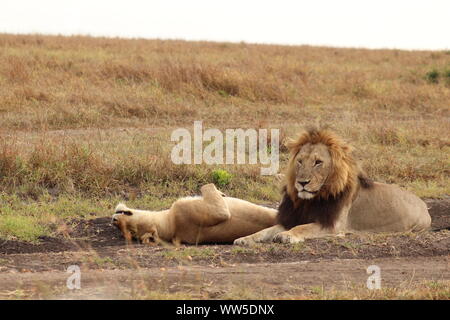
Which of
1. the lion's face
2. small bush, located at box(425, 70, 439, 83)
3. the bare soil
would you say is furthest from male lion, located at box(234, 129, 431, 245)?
small bush, located at box(425, 70, 439, 83)

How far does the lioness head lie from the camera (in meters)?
6.12

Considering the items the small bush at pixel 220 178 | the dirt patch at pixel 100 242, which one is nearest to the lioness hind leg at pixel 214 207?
the dirt patch at pixel 100 242

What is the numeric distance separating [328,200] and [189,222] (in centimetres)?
113

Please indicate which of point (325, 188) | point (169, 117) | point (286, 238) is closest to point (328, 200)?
point (325, 188)

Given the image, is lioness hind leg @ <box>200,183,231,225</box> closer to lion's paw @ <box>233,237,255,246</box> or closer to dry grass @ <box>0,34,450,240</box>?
lion's paw @ <box>233,237,255,246</box>

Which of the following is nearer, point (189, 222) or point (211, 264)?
point (211, 264)

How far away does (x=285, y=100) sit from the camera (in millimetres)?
14484

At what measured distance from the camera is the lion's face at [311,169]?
20.0 feet

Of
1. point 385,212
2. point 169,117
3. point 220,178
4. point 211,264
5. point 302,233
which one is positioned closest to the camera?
point 211,264

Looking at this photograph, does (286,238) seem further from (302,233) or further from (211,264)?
(211,264)

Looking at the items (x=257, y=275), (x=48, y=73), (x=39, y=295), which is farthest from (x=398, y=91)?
(x=39, y=295)

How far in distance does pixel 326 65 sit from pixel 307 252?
53.0 ft

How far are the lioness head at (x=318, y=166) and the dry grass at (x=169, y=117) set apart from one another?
1934mm

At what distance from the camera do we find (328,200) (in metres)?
6.27
